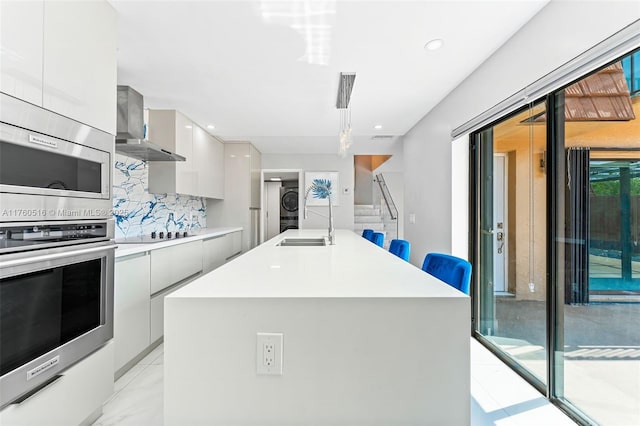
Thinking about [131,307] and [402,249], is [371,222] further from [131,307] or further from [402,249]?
[131,307]

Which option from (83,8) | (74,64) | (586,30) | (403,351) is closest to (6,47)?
(74,64)

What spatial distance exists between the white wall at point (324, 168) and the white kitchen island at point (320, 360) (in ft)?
17.4

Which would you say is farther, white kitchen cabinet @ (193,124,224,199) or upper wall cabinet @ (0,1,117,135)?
white kitchen cabinet @ (193,124,224,199)

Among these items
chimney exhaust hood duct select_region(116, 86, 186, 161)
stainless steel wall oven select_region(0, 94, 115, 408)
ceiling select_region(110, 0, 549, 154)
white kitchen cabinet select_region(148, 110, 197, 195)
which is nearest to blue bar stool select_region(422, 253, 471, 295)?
ceiling select_region(110, 0, 549, 154)

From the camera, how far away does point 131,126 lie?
8.73 feet

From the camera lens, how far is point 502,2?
1729 millimetres

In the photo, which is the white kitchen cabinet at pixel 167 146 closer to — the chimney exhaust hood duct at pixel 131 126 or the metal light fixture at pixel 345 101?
the chimney exhaust hood duct at pixel 131 126

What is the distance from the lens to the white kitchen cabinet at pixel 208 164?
4211mm

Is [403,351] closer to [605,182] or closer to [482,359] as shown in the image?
[605,182]

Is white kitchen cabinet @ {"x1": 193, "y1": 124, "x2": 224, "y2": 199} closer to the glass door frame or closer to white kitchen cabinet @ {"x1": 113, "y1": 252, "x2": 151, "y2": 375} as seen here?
white kitchen cabinet @ {"x1": 113, "y1": 252, "x2": 151, "y2": 375}

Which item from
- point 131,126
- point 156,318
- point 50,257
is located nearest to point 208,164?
point 131,126

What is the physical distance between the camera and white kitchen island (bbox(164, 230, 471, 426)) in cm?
92

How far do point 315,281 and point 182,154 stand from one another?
128 inches

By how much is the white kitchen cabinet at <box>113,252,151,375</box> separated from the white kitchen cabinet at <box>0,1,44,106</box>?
112 centimetres
